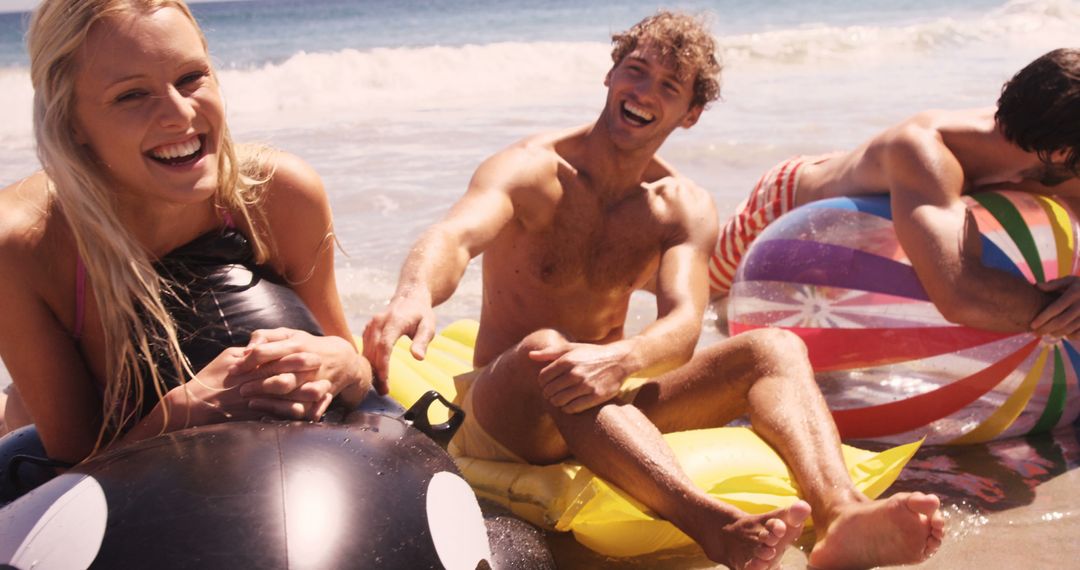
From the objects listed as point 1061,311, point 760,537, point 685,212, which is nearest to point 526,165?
point 685,212

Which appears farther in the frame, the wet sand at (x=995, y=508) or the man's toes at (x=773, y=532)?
the wet sand at (x=995, y=508)

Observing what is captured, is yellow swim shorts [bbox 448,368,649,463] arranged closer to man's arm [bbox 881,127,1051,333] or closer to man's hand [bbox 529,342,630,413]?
man's hand [bbox 529,342,630,413]

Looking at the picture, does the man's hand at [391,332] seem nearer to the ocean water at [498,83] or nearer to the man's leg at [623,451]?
the man's leg at [623,451]

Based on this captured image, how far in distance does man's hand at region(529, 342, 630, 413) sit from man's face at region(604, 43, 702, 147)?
1012 millimetres

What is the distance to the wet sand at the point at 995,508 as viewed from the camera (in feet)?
10.7

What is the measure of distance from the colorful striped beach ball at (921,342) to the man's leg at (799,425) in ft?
1.72

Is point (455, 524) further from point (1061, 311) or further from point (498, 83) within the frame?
point (498, 83)

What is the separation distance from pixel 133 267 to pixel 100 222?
125 millimetres

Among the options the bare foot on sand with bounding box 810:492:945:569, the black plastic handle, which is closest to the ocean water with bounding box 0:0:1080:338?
the black plastic handle

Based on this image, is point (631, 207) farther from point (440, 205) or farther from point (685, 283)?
point (440, 205)

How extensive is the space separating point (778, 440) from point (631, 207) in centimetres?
104

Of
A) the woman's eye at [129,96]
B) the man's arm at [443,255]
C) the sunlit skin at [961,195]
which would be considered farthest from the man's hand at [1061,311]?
the woman's eye at [129,96]

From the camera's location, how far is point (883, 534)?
299 cm

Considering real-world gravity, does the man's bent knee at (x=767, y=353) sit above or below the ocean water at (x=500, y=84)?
above
